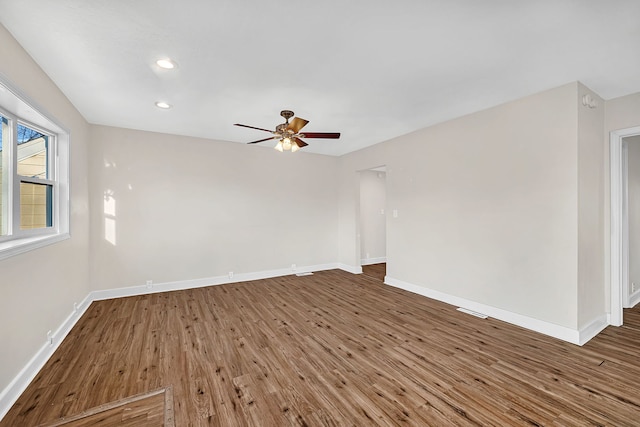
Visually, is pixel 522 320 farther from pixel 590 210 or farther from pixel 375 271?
pixel 375 271

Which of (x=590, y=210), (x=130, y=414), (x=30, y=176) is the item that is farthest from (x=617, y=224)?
(x=30, y=176)

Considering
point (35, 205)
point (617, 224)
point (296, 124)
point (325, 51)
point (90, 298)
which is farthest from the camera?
point (90, 298)

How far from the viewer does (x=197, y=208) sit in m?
4.91

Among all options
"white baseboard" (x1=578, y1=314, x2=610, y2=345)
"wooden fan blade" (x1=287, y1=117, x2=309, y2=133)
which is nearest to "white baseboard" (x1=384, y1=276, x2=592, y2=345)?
"white baseboard" (x1=578, y1=314, x2=610, y2=345)

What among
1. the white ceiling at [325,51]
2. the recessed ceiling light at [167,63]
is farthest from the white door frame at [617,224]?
the recessed ceiling light at [167,63]

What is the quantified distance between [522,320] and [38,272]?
494 centimetres

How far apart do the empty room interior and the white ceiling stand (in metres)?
0.02

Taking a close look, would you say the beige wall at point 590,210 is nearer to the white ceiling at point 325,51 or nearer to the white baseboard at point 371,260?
the white ceiling at point 325,51

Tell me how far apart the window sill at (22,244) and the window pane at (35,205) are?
0.18 metres

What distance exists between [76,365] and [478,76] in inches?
180

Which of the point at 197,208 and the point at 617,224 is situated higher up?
the point at 197,208

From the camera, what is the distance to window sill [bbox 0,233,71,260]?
1929mm

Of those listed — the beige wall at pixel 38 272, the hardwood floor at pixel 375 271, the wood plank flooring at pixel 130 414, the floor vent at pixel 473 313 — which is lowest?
the wood plank flooring at pixel 130 414

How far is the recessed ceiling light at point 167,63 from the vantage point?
239cm
